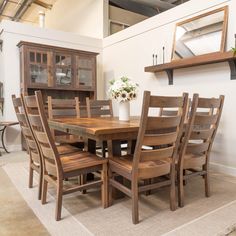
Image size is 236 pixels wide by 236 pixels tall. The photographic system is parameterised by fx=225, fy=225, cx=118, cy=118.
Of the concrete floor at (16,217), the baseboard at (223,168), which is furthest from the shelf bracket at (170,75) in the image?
the concrete floor at (16,217)

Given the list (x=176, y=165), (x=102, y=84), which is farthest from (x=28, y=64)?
(x=176, y=165)

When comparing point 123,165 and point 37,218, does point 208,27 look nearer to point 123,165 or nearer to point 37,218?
point 123,165

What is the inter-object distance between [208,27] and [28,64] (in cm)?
316

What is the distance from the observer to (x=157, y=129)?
66.8 inches

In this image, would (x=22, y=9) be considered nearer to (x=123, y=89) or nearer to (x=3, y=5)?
(x=3, y=5)

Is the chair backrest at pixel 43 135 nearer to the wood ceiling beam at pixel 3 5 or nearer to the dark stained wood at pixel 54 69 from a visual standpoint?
the dark stained wood at pixel 54 69

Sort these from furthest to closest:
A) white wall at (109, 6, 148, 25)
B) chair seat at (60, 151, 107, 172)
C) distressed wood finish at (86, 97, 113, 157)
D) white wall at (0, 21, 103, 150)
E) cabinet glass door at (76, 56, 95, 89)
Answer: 1. white wall at (109, 6, 148, 25)
2. cabinet glass door at (76, 56, 95, 89)
3. white wall at (0, 21, 103, 150)
4. distressed wood finish at (86, 97, 113, 157)
5. chair seat at (60, 151, 107, 172)

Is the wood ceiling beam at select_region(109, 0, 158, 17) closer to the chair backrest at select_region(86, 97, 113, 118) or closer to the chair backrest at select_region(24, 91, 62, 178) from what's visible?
the chair backrest at select_region(86, 97, 113, 118)

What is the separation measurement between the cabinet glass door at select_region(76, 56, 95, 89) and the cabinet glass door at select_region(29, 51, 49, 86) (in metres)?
0.67

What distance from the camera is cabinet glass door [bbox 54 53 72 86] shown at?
459 centimetres

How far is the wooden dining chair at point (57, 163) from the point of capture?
1.72m

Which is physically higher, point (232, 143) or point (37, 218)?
point (232, 143)

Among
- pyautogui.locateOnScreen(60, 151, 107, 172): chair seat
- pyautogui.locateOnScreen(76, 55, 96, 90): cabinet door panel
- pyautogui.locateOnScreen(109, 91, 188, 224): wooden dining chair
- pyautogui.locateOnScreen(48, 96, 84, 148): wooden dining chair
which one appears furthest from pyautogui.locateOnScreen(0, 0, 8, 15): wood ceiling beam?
pyautogui.locateOnScreen(109, 91, 188, 224): wooden dining chair

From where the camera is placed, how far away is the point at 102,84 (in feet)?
18.6
